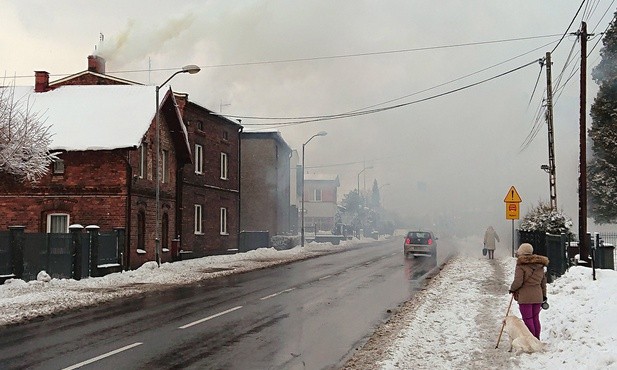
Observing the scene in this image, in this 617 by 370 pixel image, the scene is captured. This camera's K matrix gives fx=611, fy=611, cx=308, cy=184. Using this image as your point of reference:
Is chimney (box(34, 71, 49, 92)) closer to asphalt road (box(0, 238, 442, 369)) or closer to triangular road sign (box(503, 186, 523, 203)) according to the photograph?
asphalt road (box(0, 238, 442, 369))

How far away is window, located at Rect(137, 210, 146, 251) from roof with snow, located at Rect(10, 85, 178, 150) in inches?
156

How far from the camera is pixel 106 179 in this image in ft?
84.7

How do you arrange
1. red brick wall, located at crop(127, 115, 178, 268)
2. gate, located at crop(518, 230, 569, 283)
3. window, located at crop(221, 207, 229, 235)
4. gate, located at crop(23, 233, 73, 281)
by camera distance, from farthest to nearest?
window, located at crop(221, 207, 229, 235), red brick wall, located at crop(127, 115, 178, 268), gate, located at crop(23, 233, 73, 281), gate, located at crop(518, 230, 569, 283)

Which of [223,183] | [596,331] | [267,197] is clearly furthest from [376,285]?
[267,197]

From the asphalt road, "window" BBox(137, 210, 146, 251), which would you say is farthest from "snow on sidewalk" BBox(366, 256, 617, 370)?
"window" BBox(137, 210, 146, 251)

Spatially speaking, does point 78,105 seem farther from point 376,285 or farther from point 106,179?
point 376,285

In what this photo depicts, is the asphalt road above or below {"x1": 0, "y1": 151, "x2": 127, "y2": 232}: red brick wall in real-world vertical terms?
below

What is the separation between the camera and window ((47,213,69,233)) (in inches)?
1038

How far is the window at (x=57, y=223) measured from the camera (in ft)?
86.5

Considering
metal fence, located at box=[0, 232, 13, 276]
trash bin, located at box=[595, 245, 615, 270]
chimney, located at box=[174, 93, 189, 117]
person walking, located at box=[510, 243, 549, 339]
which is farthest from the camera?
chimney, located at box=[174, 93, 189, 117]

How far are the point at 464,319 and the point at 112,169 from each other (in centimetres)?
1793

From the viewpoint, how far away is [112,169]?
2581cm

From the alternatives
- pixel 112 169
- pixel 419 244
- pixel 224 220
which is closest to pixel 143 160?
pixel 112 169

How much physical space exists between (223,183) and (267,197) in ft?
48.7
